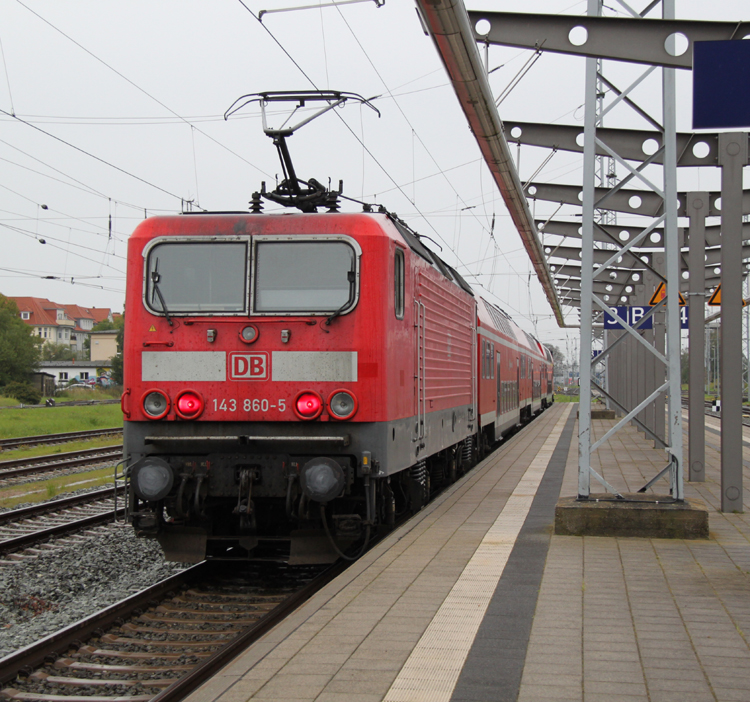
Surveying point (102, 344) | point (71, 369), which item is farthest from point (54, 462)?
point (102, 344)

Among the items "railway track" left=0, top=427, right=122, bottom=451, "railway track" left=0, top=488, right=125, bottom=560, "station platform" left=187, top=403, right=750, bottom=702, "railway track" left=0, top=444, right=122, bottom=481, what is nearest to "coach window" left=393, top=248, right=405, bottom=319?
"station platform" left=187, top=403, right=750, bottom=702

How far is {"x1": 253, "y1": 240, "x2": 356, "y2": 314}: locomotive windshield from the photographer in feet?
23.9

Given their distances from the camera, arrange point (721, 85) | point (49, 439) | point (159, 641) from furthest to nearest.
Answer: point (49, 439)
point (159, 641)
point (721, 85)

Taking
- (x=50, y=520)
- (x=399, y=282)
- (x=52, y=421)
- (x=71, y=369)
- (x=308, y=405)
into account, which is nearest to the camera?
(x=308, y=405)

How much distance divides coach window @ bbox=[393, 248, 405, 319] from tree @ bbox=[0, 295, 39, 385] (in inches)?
2191

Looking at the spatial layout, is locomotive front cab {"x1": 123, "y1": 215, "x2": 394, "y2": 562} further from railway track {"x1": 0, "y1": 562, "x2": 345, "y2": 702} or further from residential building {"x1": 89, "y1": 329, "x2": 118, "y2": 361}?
residential building {"x1": 89, "y1": 329, "x2": 118, "y2": 361}

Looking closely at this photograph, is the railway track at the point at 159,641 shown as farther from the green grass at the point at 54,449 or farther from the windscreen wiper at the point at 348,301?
the green grass at the point at 54,449

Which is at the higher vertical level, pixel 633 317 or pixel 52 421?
pixel 633 317

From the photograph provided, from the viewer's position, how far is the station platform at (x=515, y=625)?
158 inches

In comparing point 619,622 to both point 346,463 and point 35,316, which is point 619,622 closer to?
point 346,463

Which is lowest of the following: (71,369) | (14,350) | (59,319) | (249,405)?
(249,405)

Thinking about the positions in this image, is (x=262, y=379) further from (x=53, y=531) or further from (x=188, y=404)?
(x=53, y=531)

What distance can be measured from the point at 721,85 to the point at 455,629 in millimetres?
3788

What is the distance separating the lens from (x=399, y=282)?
7801 mm
